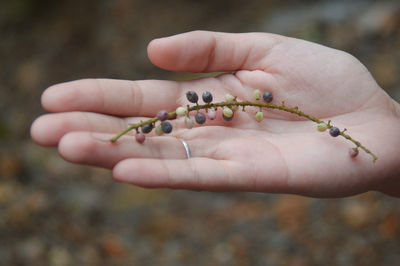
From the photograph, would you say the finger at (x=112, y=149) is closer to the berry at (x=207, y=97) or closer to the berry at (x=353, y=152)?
the berry at (x=207, y=97)

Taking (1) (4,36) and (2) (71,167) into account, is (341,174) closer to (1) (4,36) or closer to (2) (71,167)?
(2) (71,167)

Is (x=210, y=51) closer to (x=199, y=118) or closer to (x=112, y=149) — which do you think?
(x=199, y=118)

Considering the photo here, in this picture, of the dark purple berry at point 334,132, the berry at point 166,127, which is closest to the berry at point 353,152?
the dark purple berry at point 334,132

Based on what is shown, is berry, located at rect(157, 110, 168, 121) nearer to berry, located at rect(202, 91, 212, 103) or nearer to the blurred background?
berry, located at rect(202, 91, 212, 103)

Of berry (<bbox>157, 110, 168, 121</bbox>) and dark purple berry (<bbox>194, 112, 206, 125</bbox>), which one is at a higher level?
berry (<bbox>157, 110, 168, 121</bbox>)

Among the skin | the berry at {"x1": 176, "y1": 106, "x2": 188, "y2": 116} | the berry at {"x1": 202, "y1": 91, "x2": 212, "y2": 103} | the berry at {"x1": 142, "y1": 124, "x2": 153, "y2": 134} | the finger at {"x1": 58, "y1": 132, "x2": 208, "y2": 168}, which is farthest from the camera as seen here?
the berry at {"x1": 202, "y1": 91, "x2": 212, "y2": 103}

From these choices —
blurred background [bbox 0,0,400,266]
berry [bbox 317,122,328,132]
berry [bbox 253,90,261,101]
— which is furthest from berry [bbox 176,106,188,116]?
blurred background [bbox 0,0,400,266]
